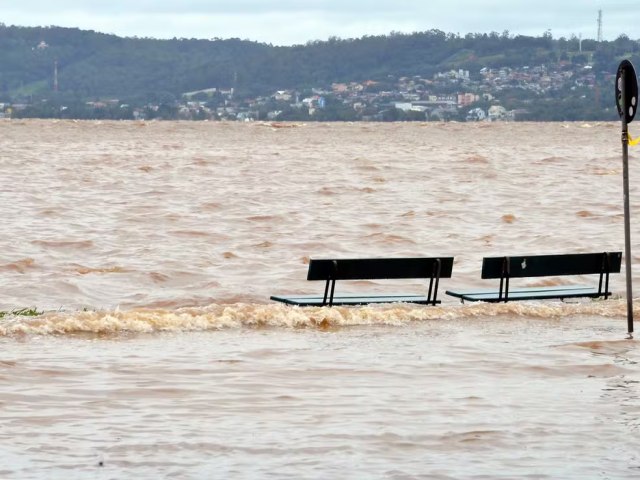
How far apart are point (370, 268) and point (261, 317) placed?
3.82 feet

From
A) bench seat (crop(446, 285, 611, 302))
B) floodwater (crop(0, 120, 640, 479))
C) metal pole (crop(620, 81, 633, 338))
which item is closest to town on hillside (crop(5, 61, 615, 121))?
floodwater (crop(0, 120, 640, 479))

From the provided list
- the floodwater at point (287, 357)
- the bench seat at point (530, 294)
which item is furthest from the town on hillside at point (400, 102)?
the bench seat at point (530, 294)

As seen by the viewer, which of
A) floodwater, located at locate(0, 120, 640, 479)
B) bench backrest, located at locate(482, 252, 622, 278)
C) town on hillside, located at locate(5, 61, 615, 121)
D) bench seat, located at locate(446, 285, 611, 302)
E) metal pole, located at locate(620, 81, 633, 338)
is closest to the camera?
floodwater, located at locate(0, 120, 640, 479)

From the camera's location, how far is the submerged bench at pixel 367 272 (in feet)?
48.1

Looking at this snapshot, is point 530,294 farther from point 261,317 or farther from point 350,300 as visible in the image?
point 261,317

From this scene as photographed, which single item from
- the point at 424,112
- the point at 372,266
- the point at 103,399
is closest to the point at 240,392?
the point at 103,399

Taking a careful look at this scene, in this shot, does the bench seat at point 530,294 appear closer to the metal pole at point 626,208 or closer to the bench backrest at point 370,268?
the bench backrest at point 370,268

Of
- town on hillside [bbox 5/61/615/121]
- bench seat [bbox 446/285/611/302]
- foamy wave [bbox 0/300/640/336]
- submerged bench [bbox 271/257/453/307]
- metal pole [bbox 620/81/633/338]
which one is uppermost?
metal pole [bbox 620/81/633/338]

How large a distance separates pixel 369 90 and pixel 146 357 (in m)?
180

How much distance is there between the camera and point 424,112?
591ft

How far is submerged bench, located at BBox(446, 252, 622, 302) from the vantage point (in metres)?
15.3

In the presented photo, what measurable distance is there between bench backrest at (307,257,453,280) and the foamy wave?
16.6 inches

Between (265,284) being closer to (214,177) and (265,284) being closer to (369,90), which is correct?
(214,177)

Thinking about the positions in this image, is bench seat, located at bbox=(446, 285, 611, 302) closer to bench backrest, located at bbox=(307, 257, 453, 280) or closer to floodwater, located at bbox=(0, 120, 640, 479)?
floodwater, located at bbox=(0, 120, 640, 479)
